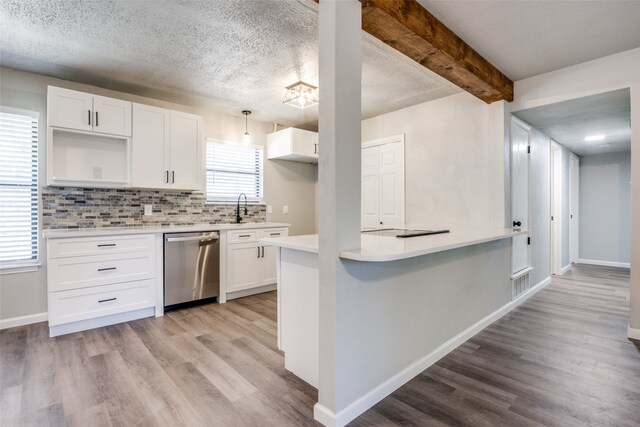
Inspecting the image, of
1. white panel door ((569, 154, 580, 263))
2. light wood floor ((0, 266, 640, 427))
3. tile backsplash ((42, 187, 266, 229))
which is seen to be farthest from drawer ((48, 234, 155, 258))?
white panel door ((569, 154, 580, 263))

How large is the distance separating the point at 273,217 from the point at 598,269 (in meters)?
5.83

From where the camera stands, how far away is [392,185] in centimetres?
425

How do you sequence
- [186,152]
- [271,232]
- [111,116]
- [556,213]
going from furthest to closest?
[556,213] → [271,232] → [186,152] → [111,116]

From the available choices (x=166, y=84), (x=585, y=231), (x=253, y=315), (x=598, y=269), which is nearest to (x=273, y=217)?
(x=253, y=315)

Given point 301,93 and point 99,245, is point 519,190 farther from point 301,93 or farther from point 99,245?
point 99,245

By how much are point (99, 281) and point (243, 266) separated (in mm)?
1480

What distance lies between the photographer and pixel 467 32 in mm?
2404

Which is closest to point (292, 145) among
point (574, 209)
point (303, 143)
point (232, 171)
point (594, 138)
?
point (303, 143)

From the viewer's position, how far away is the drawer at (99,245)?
276cm

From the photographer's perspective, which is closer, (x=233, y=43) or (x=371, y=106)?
(x=233, y=43)

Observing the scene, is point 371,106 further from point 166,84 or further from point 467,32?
point 166,84

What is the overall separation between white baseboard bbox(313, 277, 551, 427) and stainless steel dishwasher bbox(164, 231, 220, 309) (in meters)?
2.31

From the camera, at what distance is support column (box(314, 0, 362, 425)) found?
5.26 feet

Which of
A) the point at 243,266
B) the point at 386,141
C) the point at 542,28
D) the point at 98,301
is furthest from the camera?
the point at 386,141
